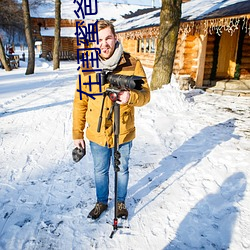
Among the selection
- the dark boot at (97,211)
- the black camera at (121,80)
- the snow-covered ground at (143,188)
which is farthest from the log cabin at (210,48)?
the dark boot at (97,211)

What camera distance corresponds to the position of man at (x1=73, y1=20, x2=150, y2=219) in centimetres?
181

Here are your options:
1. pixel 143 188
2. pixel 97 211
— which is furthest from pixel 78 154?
pixel 143 188

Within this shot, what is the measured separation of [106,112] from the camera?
2.04 m

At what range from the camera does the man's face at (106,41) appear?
1.78 meters

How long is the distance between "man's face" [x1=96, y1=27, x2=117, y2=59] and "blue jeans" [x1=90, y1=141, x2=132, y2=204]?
881 millimetres

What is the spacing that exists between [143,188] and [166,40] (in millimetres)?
5518

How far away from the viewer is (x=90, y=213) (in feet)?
8.04

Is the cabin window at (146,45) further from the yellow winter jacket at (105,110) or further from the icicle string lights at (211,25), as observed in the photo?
the yellow winter jacket at (105,110)

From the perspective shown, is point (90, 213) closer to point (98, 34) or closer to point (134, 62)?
point (134, 62)

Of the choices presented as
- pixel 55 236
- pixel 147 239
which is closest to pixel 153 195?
pixel 147 239

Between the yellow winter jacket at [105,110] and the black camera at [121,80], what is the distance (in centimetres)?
22

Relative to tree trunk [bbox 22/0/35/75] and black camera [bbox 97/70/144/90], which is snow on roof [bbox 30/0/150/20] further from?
black camera [bbox 97/70/144/90]

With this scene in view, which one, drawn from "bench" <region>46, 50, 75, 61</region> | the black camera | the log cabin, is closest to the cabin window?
the log cabin

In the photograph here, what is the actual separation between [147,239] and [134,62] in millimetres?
1722
